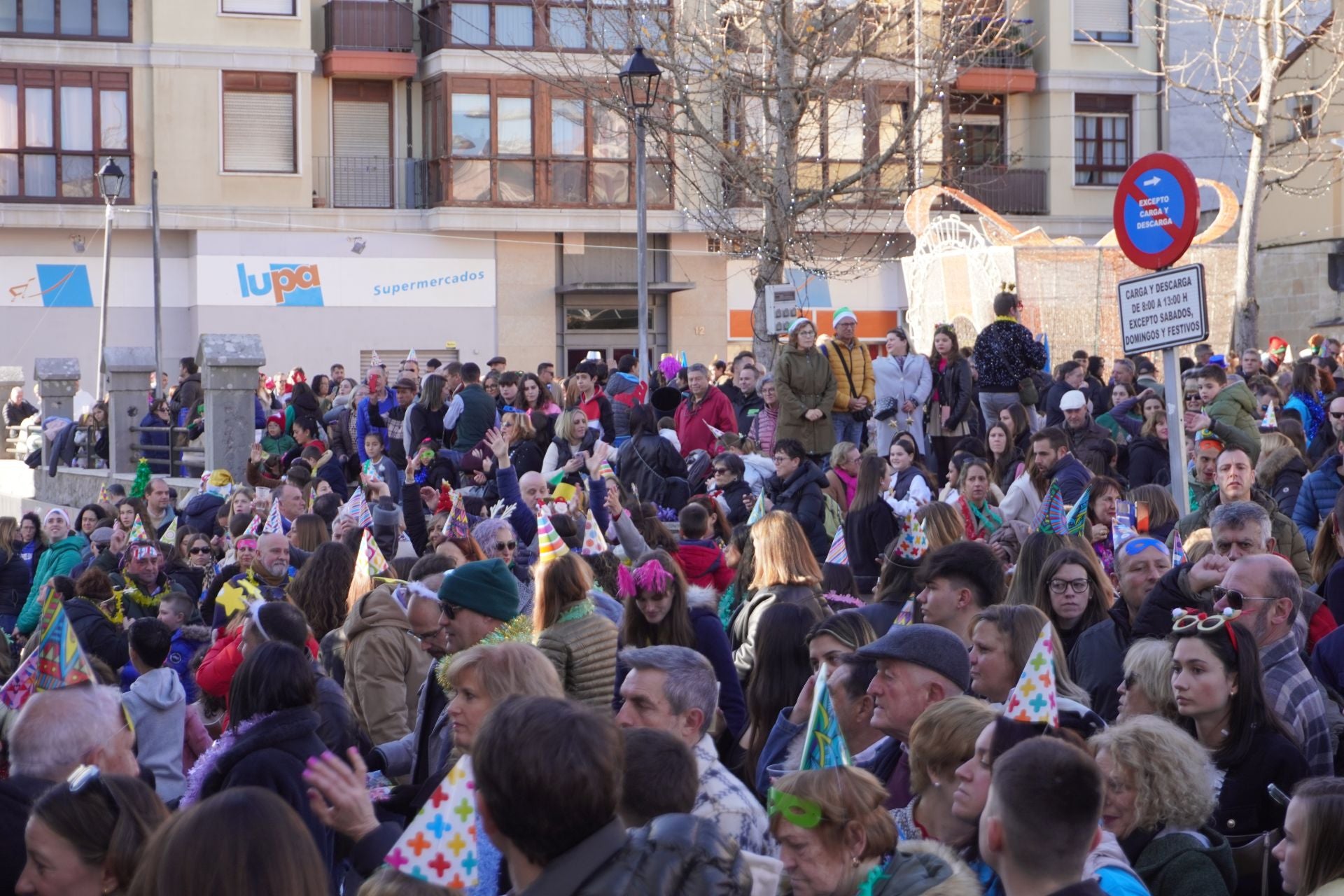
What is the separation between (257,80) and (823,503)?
2602 centimetres

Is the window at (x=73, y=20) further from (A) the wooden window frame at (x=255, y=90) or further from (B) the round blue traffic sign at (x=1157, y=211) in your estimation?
(B) the round blue traffic sign at (x=1157, y=211)

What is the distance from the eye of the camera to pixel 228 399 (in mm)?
19547

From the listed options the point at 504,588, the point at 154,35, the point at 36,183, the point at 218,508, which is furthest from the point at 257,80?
the point at 504,588

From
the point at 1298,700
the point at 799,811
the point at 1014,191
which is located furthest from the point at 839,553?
the point at 1014,191

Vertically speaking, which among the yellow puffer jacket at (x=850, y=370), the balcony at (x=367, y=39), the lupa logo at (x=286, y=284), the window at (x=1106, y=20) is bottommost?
the yellow puffer jacket at (x=850, y=370)

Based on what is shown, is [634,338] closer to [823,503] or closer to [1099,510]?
[823,503]

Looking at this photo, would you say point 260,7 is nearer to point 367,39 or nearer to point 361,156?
point 367,39

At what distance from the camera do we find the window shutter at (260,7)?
113ft

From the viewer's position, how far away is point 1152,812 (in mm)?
4555

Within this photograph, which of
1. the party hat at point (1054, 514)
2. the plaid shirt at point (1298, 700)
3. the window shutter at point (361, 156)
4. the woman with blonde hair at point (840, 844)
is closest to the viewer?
the woman with blonde hair at point (840, 844)

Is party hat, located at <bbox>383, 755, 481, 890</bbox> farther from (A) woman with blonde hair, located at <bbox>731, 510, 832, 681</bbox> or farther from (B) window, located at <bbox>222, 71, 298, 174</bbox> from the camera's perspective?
(B) window, located at <bbox>222, 71, 298, 174</bbox>

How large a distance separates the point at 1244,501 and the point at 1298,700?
263 cm

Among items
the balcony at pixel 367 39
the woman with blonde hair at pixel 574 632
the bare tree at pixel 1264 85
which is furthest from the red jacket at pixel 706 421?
the balcony at pixel 367 39

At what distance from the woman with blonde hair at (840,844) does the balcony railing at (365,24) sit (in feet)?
109
